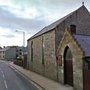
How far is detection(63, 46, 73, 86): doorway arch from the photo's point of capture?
79.0ft

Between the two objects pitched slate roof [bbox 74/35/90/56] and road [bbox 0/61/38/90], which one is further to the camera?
road [bbox 0/61/38/90]

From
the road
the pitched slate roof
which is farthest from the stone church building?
the road

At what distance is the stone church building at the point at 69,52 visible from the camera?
819 inches

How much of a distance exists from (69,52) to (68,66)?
150 centimetres

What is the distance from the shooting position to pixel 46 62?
111ft

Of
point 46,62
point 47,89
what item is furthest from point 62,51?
point 46,62

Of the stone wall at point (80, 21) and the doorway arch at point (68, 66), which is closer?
the doorway arch at point (68, 66)

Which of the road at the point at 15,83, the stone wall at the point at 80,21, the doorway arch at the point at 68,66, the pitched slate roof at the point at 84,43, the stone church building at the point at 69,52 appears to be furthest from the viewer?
the stone wall at the point at 80,21

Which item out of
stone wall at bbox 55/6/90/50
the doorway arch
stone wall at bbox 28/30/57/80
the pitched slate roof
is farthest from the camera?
stone wall at bbox 55/6/90/50

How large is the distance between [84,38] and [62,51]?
3560mm

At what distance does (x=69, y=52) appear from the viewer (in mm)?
24734

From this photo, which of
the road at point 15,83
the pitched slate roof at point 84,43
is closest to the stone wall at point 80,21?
the pitched slate roof at point 84,43

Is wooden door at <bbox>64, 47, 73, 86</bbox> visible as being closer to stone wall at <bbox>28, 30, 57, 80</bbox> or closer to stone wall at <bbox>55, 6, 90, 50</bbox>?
stone wall at <bbox>28, 30, 57, 80</bbox>

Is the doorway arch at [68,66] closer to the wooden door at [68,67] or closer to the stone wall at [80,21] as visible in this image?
the wooden door at [68,67]
